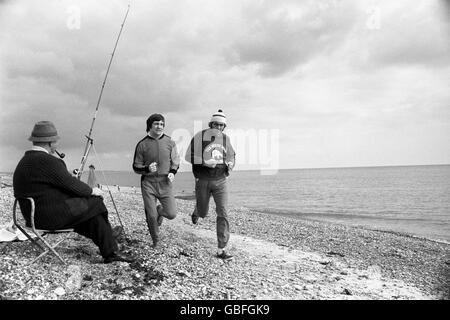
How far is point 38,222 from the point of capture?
458 cm

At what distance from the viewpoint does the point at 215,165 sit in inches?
249

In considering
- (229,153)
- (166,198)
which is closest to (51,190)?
(166,198)

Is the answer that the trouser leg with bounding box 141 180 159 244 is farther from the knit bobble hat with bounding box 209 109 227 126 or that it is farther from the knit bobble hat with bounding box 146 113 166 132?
the knit bobble hat with bounding box 209 109 227 126

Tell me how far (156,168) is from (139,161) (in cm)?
39

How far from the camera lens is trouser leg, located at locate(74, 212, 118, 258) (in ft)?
16.1

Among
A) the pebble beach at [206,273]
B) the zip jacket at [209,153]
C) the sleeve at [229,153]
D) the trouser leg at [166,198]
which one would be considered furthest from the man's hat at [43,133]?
the sleeve at [229,153]

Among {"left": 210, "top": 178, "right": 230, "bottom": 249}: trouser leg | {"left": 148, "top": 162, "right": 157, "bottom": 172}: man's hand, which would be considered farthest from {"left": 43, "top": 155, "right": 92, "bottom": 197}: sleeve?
{"left": 210, "top": 178, "right": 230, "bottom": 249}: trouser leg

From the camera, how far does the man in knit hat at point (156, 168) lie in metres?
6.15

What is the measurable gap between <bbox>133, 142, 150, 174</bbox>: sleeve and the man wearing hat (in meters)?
1.30

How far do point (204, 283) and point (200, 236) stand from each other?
3.66 m

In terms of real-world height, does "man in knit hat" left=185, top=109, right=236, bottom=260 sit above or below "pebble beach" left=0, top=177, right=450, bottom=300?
above

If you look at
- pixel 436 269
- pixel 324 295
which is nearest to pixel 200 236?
pixel 324 295

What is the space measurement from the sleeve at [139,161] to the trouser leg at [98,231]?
1.33 meters
